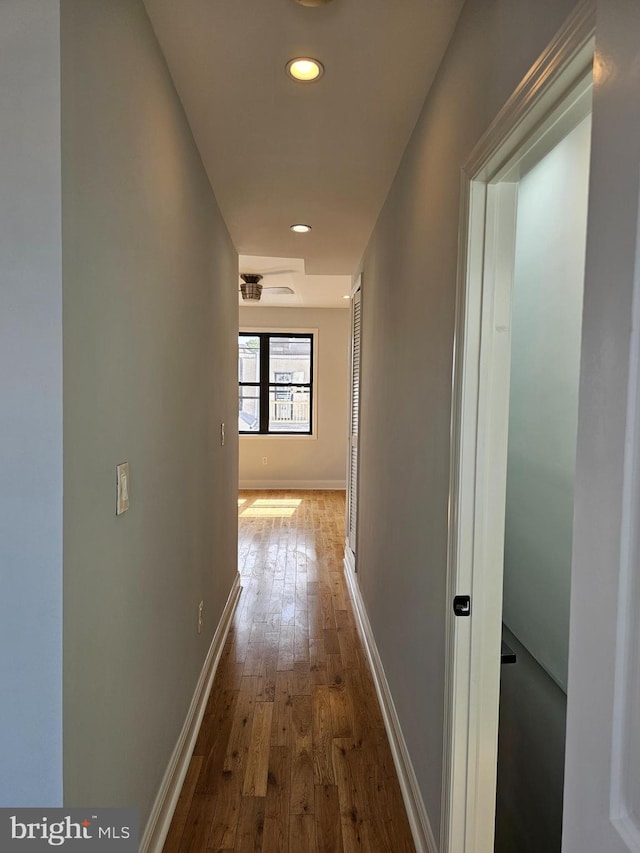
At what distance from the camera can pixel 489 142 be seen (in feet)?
3.63

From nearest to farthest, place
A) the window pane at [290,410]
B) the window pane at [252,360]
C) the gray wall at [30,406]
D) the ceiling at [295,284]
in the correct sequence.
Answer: the gray wall at [30,406]
the ceiling at [295,284]
the window pane at [252,360]
the window pane at [290,410]

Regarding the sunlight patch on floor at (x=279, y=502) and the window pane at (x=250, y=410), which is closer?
the sunlight patch on floor at (x=279, y=502)

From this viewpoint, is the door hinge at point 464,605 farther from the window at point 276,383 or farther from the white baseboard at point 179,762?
the window at point 276,383

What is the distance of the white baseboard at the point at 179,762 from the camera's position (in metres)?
1.53

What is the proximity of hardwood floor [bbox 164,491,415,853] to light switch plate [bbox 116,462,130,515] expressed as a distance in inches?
47.2

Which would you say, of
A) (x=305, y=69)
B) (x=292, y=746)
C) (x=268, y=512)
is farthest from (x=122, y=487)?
(x=268, y=512)

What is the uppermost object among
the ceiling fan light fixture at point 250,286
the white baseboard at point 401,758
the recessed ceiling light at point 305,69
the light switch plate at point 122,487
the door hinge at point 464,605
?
the ceiling fan light fixture at point 250,286

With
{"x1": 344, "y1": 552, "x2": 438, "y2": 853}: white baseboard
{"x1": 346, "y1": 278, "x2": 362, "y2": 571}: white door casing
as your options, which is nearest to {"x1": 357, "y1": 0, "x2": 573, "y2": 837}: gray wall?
{"x1": 344, "y1": 552, "x2": 438, "y2": 853}: white baseboard

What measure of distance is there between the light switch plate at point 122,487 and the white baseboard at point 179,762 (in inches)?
39.3

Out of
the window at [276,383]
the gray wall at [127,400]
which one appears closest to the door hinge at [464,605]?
the gray wall at [127,400]

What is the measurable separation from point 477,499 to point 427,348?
587 millimetres

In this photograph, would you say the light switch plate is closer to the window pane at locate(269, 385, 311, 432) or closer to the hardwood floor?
the hardwood floor

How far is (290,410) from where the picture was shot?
7.62 m

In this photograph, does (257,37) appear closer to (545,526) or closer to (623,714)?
(623,714)
